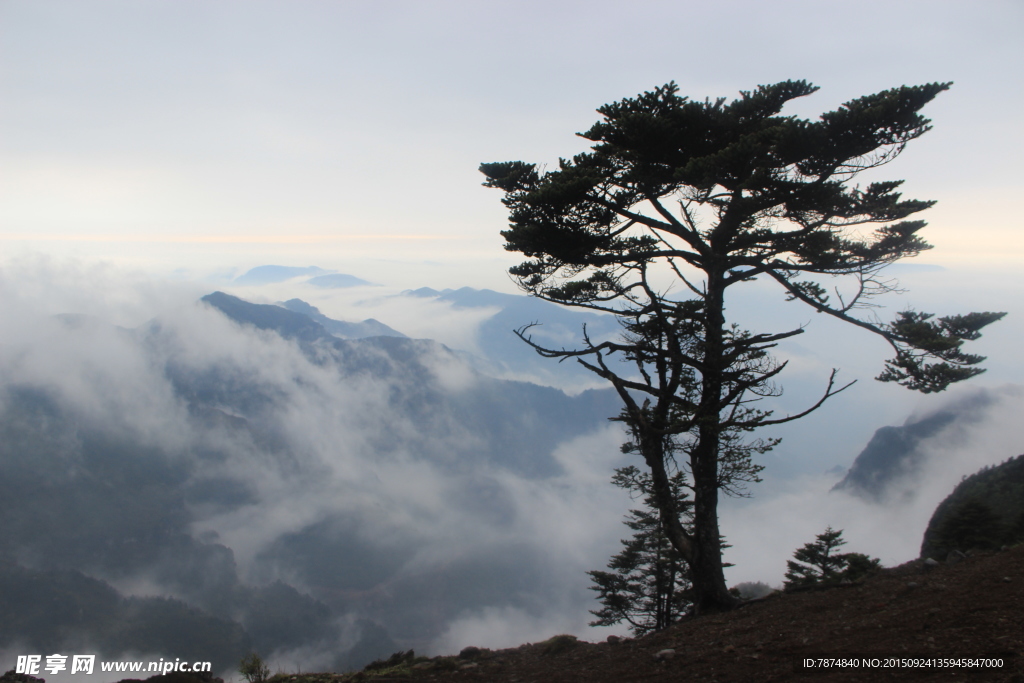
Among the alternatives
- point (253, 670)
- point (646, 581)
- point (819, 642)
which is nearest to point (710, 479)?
point (819, 642)

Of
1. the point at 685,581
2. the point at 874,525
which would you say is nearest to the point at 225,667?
the point at 685,581

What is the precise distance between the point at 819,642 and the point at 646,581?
26.2m

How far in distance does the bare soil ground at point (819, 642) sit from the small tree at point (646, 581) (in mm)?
13119

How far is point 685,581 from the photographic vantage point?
29797 mm

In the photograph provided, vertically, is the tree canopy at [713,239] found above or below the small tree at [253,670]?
above

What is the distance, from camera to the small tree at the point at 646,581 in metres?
25.1

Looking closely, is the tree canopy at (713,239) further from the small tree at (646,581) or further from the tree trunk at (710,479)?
the small tree at (646,581)

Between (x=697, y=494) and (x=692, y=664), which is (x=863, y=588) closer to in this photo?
(x=697, y=494)

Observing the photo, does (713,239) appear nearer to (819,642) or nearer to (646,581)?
(819,642)

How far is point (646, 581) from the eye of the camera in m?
30.9

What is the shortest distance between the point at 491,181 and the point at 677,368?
19.7ft

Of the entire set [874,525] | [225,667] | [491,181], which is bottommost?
[225,667]

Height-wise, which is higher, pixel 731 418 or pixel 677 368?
pixel 677 368

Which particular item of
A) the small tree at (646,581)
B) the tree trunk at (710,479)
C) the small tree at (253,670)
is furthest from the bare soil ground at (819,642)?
the small tree at (646,581)
